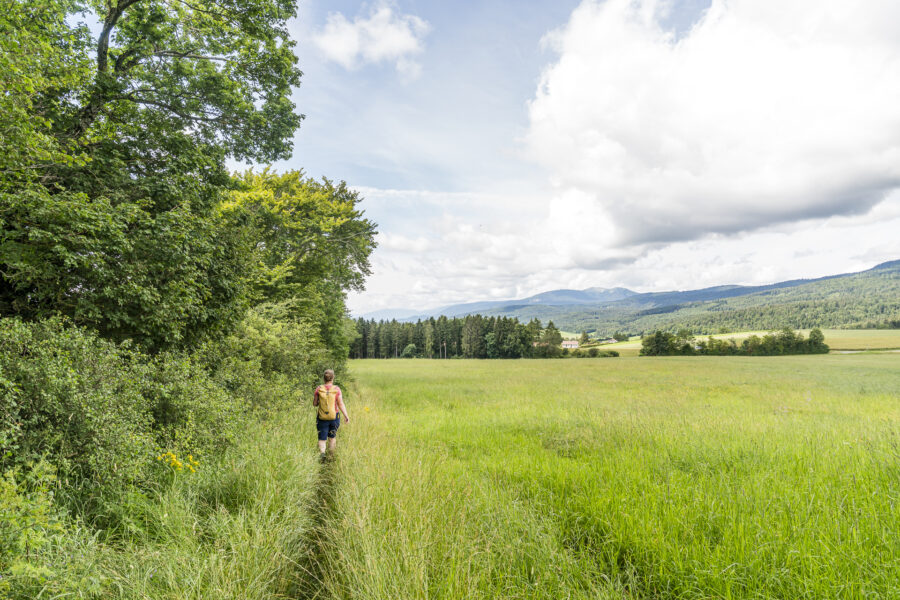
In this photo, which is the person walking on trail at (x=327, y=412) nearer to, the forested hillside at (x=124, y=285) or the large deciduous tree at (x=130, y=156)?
the forested hillside at (x=124, y=285)

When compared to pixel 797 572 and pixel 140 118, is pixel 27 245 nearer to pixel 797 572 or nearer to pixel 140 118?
pixel 140 118

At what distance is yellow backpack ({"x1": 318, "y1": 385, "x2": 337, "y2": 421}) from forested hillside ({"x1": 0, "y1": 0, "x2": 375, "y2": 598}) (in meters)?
1.56

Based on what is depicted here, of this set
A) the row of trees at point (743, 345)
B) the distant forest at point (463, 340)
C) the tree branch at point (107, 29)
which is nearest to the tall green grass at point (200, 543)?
the tree branch at point (107, 29)

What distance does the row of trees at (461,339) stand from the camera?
8656 centimetres

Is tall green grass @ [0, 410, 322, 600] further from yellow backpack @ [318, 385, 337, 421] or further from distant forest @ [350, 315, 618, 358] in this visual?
distant forest @ [350, 315, 618, 358]

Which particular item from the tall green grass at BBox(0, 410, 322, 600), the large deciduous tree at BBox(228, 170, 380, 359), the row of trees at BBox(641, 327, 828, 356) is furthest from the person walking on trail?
the row of trees at BBox(641, 327, 828, 356)

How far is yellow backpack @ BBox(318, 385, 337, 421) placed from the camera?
7148 mm

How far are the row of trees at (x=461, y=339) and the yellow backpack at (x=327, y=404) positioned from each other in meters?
81.3

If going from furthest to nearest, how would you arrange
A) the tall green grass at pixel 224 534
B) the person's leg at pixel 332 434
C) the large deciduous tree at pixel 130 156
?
the person's leg at pixel 332 434 < the large deciduous tree at pixel 130 156 < the tall green grass at pixel 224 534

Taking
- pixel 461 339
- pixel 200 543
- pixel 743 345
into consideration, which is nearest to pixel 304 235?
pixel 200 543

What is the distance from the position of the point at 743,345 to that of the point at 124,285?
102 metres

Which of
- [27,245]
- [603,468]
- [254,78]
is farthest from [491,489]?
[254,78]

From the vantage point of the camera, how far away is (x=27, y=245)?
523 centimetres

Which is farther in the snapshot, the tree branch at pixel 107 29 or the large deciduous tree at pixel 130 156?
the tree branch at pixel 107 29
